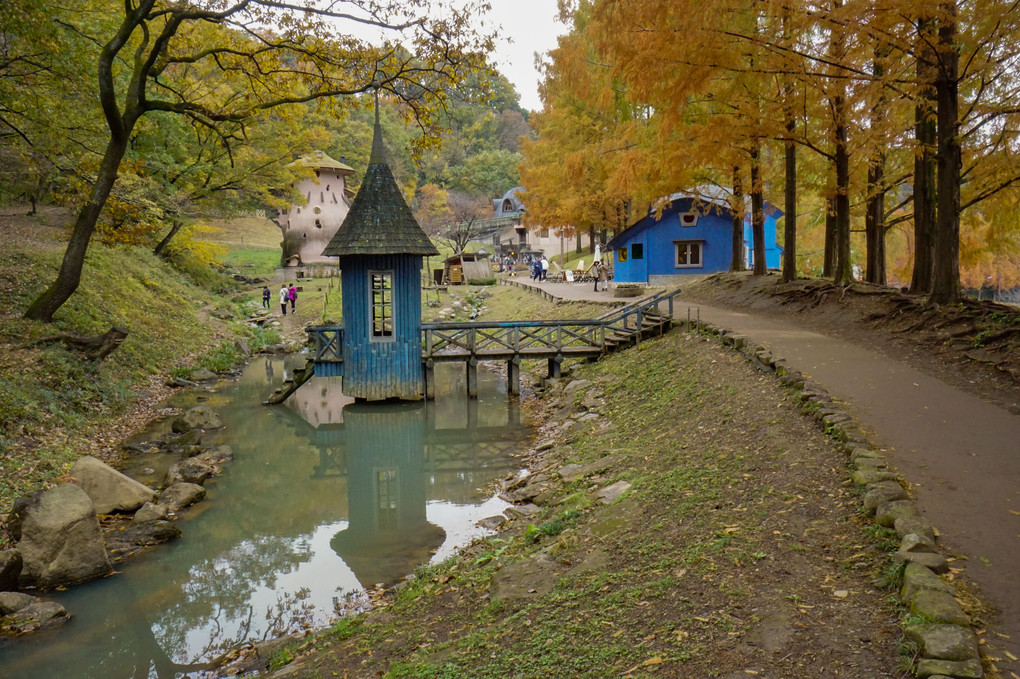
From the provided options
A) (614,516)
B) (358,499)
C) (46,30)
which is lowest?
(358,499)

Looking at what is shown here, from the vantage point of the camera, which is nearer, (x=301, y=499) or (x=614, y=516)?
(x=614, y=516)

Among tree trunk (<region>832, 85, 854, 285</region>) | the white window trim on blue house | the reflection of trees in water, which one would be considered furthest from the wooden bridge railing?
the reflection of trees in water

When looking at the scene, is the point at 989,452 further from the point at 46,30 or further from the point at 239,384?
the point at 239,384

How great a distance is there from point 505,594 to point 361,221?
42.7ft

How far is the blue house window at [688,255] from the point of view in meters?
32.2

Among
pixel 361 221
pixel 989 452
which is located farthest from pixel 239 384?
pixel 989 452

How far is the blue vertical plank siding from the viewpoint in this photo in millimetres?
17953

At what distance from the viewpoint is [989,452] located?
734cm

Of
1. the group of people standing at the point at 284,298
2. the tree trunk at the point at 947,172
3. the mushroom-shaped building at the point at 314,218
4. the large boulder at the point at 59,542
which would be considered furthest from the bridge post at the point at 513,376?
the mushroom-shaped building at the point at 314,218

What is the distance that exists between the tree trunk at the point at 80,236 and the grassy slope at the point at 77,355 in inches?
15.8

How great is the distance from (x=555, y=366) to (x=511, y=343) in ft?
4.97

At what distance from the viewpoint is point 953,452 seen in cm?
738

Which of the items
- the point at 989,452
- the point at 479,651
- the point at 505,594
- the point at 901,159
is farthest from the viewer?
the point at 901,159

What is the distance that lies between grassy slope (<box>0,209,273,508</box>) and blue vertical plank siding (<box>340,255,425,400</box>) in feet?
16.8
